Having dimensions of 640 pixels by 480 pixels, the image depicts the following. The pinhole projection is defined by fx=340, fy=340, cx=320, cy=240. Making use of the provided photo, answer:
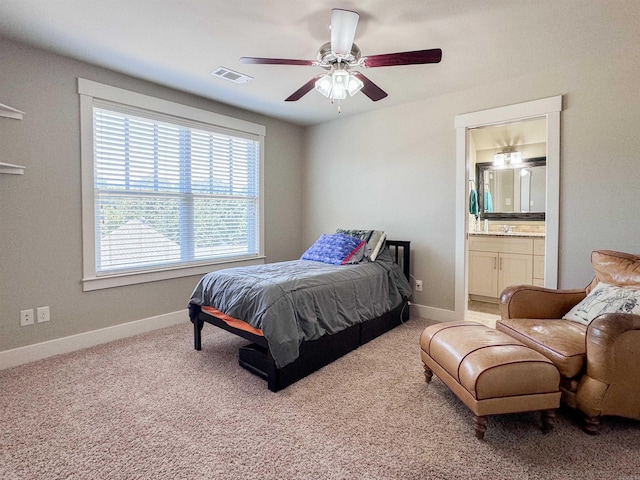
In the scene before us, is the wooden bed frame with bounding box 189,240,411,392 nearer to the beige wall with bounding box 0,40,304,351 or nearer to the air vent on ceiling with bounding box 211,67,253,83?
the beige wall with bounding box 0,40,304,351

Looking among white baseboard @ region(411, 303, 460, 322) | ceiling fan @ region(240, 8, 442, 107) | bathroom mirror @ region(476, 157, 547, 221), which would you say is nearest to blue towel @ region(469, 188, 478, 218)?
bathroom mirror @ region(476, 157, 547, 221)

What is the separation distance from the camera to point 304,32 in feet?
7.73

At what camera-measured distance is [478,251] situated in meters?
4.54

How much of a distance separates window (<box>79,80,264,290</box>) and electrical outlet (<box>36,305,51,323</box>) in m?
0.33

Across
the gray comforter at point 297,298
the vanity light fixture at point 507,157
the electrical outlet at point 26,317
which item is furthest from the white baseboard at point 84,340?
the vanity light fixture at point 507,157

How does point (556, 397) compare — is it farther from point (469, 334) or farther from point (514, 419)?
point (469, 334)

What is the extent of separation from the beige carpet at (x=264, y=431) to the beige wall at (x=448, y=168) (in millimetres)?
1487

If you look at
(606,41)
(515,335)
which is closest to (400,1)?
(606,41)

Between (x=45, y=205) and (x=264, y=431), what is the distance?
2.48 meters

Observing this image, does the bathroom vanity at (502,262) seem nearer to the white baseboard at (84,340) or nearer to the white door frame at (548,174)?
the white door frame at (548,174)

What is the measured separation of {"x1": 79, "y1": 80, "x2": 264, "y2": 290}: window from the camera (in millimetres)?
3014

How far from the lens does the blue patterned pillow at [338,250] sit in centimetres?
337

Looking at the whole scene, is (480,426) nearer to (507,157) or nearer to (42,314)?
(42,314)

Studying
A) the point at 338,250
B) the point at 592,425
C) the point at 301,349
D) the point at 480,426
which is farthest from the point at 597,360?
the point at 338,250
